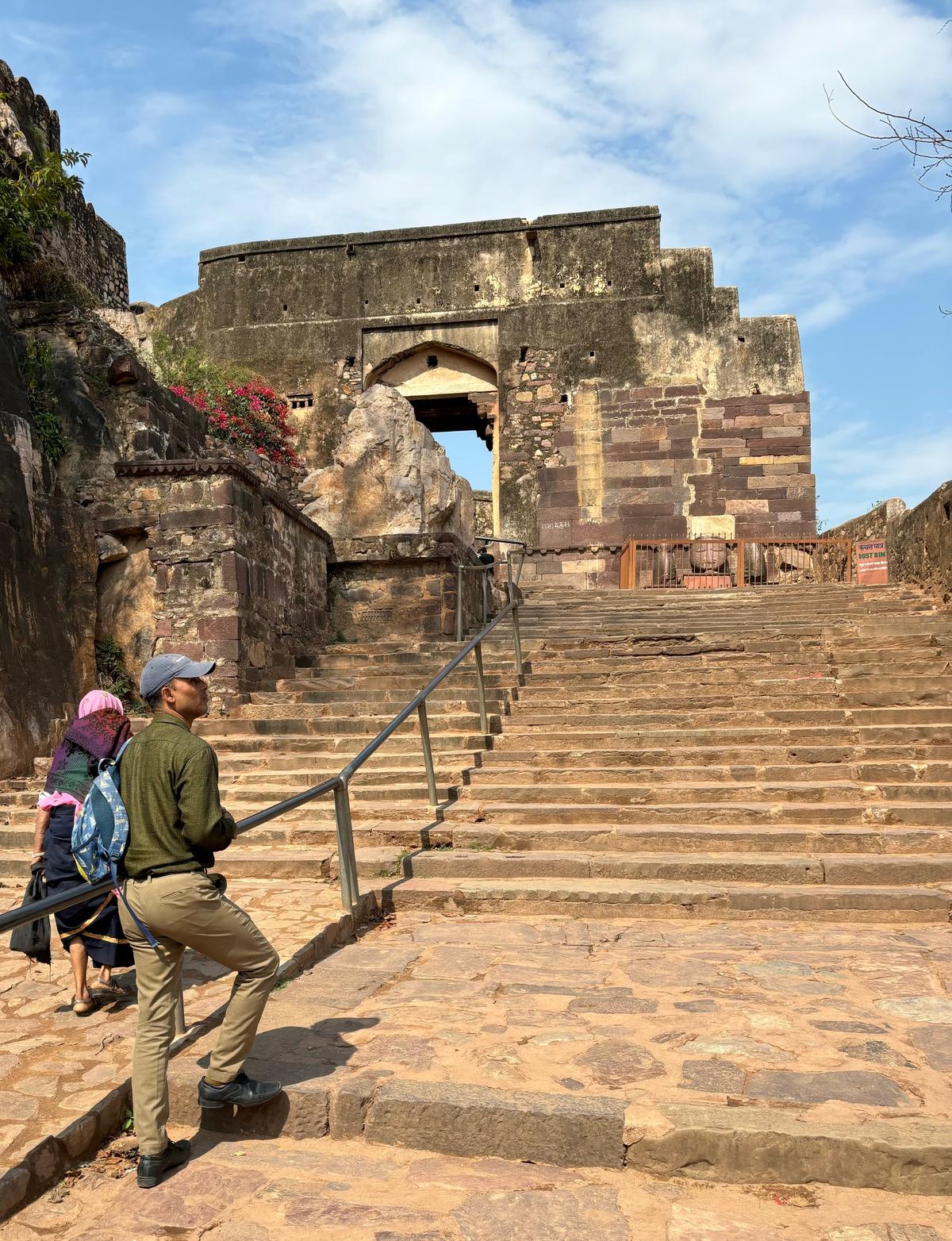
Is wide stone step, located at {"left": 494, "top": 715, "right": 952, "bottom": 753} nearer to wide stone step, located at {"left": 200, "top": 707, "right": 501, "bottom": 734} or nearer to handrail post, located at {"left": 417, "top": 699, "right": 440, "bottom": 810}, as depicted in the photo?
wide stone step, located at {"left": 200, "top": 707, "right": 501, "bottom": 734}

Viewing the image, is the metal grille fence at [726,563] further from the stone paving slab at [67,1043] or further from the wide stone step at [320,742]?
the stone paving slab at [67,1043]

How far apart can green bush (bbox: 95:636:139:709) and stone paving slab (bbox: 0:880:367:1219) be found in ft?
14.7

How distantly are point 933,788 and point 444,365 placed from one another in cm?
1454

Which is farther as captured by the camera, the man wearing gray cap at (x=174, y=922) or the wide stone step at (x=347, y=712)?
the wide stone step at (x=347, y=712)

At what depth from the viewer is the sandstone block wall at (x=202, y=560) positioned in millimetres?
9023

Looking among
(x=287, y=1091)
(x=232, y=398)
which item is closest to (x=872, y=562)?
(x=232, y=398)

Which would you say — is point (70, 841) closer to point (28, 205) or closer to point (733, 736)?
point (733, 736)

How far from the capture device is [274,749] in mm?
8055

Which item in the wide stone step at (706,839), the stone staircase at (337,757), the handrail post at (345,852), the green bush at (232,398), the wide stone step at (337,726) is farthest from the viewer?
the green bush at (232,398)

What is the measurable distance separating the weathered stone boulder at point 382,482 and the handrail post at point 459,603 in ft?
8.90

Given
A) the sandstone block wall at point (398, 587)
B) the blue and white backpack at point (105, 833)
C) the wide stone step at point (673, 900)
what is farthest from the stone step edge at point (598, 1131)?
the sandstone block wall at point (398, 587)

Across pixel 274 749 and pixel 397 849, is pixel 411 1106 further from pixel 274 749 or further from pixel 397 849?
pixel 274 749

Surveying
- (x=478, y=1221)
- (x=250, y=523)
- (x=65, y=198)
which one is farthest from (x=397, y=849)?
(x=65, y=198)

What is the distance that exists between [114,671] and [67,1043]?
6107 millimetres
